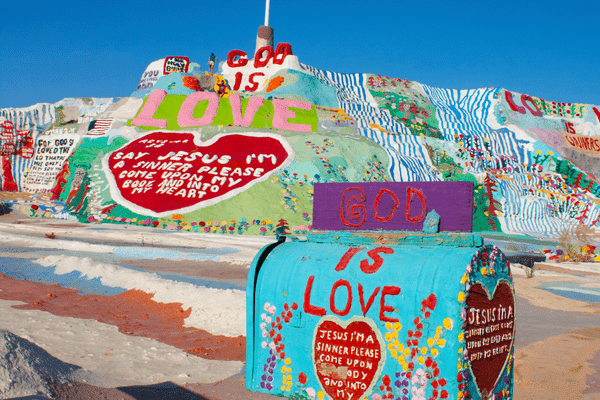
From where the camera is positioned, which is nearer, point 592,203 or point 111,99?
point 592,203

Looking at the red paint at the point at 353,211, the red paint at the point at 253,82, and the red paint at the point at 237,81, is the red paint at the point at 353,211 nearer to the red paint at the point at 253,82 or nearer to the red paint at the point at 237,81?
the red paint at the point at 253,82

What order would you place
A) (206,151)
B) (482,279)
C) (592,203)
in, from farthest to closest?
(592,203) < (206,151) < (482,279)

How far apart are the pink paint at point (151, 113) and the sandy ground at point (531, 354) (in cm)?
1547

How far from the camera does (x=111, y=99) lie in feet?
129

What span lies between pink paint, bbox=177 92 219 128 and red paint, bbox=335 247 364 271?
22.4 meters

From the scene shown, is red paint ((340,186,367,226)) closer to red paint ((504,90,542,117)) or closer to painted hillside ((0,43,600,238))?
painted hillside ((0,43,600,238))

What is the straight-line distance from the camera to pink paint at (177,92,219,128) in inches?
1006

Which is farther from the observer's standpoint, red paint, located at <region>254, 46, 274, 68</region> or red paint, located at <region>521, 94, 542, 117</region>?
red paint, located at <region>521, 94, 542, 117</region>

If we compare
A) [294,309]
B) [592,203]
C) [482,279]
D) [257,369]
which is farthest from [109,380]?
[592,203]

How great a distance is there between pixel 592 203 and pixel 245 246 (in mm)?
21018

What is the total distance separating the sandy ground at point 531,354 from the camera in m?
4.29

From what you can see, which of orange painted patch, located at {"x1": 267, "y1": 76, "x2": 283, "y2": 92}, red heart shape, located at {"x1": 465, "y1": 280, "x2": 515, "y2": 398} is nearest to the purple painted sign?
red heart shape, located at {"x1": 465, "y1": 280, "x2": 515, "y2": 398}

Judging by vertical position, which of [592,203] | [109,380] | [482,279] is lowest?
[109,380]

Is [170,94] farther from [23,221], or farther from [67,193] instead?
[23,221]
